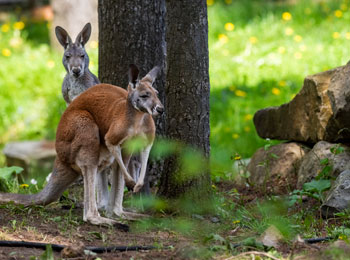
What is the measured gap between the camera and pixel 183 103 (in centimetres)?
506

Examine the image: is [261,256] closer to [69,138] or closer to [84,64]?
[69,138]

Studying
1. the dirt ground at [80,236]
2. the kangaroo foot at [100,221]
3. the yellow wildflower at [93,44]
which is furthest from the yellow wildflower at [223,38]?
the kangaroo foot at [100,221]

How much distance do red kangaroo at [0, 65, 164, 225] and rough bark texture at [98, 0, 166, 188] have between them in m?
0.77

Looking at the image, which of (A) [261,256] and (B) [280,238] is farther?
(B) [280,238]

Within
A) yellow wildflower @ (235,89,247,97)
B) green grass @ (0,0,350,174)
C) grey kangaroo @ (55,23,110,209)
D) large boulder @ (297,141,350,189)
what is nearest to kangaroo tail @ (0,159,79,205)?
grey kangaroo @ (55,23,110,209)

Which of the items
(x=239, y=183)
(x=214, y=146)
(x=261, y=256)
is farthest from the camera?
(x=214, y=146)

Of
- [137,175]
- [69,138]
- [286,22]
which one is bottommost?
[137,175]

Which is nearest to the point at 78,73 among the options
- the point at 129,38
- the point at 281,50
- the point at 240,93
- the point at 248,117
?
the point at 129,38

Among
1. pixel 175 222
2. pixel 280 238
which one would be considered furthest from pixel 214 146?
pixel 280 238

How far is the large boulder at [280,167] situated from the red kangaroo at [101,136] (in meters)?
1.68

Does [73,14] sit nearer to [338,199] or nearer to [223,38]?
[223,38]

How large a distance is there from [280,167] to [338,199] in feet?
4.47

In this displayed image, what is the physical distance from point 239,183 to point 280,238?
2.16 metres

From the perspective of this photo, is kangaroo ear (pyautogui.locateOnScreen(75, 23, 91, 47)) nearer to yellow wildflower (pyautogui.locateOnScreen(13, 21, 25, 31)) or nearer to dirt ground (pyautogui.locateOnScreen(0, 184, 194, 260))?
dirt ground (pyautogui.locateOnScreen(0, 184, 194, 260))
